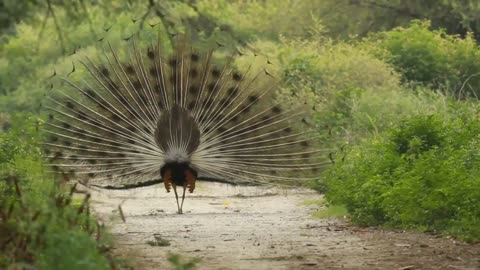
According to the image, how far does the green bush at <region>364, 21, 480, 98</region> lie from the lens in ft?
118

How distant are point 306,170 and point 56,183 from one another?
8.33 metres

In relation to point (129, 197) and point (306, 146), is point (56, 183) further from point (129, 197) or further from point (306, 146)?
point (129, 197)

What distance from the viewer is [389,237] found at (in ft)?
41.4

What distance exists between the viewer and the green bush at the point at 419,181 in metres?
12.6

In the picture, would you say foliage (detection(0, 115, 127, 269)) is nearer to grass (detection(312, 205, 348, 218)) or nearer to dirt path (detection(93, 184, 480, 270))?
dirt path (detection(93, 184, 480, 270))

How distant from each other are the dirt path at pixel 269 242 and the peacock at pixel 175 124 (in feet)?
2.41

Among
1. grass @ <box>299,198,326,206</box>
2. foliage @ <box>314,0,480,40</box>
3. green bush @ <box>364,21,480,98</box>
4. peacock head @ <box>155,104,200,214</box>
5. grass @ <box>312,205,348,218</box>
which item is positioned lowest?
grass @ <box>312,205,348,218</box>

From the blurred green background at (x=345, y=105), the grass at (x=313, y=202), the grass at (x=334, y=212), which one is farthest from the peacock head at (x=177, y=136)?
the grass at (x=313, y=202)

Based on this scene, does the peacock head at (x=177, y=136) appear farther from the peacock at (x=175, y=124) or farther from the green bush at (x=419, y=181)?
the green bush at (x=419, y=181)

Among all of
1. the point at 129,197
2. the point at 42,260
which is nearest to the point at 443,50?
the point at 129,197

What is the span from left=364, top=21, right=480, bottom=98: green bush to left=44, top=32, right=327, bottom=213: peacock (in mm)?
19131

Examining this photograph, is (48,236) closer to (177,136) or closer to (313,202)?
(177,136)

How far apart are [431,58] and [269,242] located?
81.2 ft

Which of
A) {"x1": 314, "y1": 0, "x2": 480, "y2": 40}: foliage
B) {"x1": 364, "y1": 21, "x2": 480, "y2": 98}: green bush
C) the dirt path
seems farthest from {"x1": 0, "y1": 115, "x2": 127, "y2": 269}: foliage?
{"x1": 314, "y1": 0, "x2": 480, "y2": 40}: foliage
